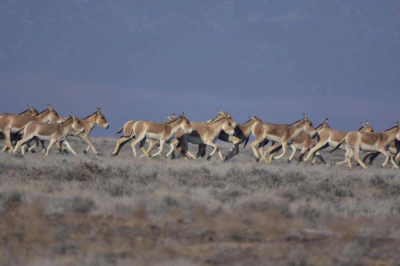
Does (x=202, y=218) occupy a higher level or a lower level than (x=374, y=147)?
lower

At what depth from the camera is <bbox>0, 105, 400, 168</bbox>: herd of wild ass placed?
24.2 meters

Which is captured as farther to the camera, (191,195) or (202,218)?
(191,195)

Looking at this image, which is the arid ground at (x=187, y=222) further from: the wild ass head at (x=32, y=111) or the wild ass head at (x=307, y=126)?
the wild ass head at (x=32, y=111)

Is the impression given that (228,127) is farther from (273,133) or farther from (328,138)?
(328,138)

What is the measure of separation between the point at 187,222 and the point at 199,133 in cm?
1626

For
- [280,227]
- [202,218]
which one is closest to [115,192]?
[202,218]

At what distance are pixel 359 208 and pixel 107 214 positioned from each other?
5863mm

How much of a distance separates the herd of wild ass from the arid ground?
26.2 ft

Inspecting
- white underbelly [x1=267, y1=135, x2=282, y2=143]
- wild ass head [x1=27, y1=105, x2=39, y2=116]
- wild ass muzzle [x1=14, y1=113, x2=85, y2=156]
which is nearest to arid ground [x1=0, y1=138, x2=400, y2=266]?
wild ass muzzle [x1=14, y1=113, x2=85, y2=156]

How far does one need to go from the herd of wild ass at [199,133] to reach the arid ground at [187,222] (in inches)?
314

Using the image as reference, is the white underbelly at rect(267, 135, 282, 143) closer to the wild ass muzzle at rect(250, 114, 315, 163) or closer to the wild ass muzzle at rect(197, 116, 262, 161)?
the wild ass muzzle at rect(250, 114, 315, 163)

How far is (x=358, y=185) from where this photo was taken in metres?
17.0

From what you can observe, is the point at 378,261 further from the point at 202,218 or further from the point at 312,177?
the point at 312,177

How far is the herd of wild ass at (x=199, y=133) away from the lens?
79.3 feet
